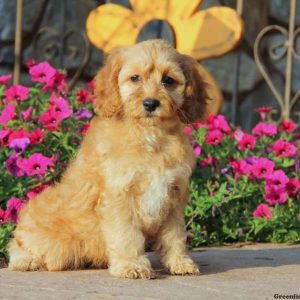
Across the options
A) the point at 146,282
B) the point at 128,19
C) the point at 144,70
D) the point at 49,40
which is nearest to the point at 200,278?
the point at 146,282

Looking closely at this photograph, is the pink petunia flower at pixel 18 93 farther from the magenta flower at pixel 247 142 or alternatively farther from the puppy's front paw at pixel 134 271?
the puppy's front paw at pixel 134 271

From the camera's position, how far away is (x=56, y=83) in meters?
7.00

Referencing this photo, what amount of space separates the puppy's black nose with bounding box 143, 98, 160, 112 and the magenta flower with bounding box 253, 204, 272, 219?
1979 mm

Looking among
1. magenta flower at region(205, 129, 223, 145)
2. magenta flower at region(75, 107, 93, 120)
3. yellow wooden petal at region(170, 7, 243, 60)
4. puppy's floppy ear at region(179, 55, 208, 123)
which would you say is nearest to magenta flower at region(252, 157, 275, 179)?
magenta flower at region(205, 129, 223, 145)

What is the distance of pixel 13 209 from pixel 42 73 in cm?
140

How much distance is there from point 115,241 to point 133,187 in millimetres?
306

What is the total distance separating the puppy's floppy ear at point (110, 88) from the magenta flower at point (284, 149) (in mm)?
2258

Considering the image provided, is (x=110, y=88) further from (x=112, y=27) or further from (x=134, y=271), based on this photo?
(x=112, y=27)

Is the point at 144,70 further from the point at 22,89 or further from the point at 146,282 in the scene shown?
the point at 22,89

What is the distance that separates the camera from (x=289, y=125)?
7.51 meters

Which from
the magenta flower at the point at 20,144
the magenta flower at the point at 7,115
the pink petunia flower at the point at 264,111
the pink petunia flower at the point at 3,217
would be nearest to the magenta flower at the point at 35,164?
the magenta flower at the point at 20,144

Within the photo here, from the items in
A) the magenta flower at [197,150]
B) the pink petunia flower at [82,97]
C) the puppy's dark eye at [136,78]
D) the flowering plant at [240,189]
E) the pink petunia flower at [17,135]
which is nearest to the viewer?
the puppy's dark eye at [136,78]

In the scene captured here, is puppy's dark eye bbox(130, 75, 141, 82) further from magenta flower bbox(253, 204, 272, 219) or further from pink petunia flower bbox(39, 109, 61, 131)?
magenta flower bbox(253, 204, 272, 219)

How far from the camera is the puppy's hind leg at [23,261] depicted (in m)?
5.25
